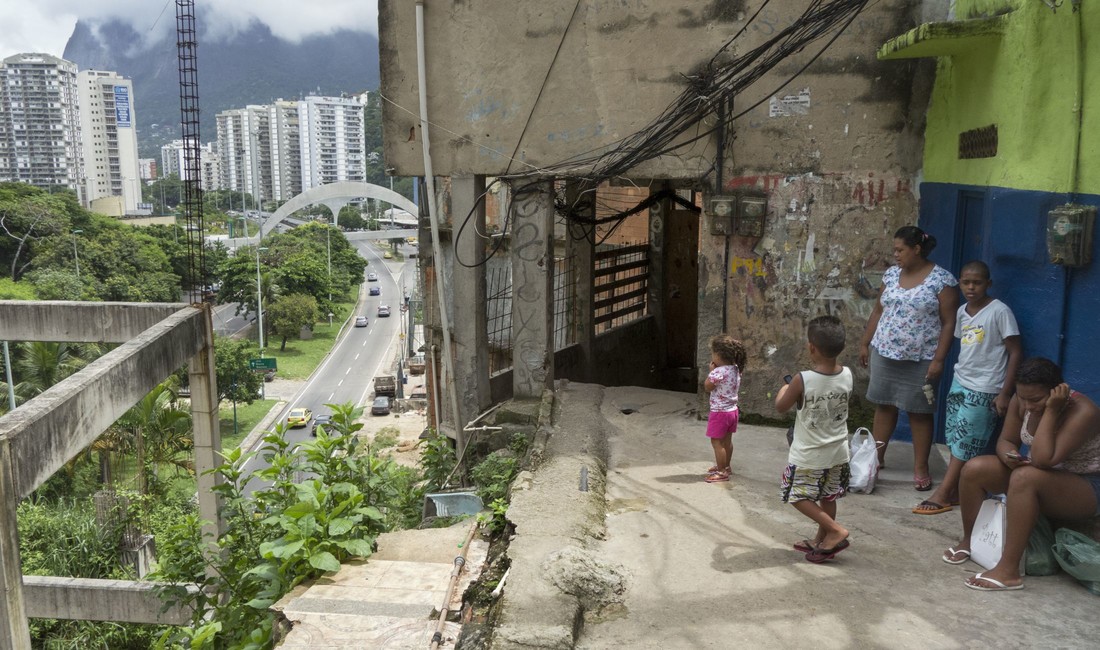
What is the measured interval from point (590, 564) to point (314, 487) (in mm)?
1782

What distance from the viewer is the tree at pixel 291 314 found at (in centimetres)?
5581

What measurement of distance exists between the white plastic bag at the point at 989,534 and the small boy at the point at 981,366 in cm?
68

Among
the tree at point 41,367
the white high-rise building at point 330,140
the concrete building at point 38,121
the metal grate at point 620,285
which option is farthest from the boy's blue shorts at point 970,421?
the white high-rise building at point 330,140

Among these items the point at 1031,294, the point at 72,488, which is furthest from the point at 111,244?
the point at 1031,294

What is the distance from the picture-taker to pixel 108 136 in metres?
119

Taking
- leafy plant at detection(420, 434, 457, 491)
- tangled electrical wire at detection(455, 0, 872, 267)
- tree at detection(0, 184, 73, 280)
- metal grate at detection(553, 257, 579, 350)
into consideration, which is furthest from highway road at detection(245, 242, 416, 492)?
tangled electrical wire at detection(455, 0, 872, 267)

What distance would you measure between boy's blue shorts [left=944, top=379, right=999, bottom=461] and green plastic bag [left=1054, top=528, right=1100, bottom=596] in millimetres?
849

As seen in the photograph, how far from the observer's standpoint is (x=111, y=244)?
47812 mm

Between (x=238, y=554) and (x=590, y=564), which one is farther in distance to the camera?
(x=238, y=554)

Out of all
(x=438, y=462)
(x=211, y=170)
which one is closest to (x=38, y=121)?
(x=211, y=170)

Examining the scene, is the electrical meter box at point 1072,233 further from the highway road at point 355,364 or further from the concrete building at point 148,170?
the concrete building at point 148,170

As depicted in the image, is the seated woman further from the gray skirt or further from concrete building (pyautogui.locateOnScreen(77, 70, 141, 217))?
concrete building (pyautogui.locateOnScreen(77, 70, 141, 217))

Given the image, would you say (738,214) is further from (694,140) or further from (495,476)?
(495,476)

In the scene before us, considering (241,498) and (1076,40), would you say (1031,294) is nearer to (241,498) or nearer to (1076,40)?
(1076,40)
